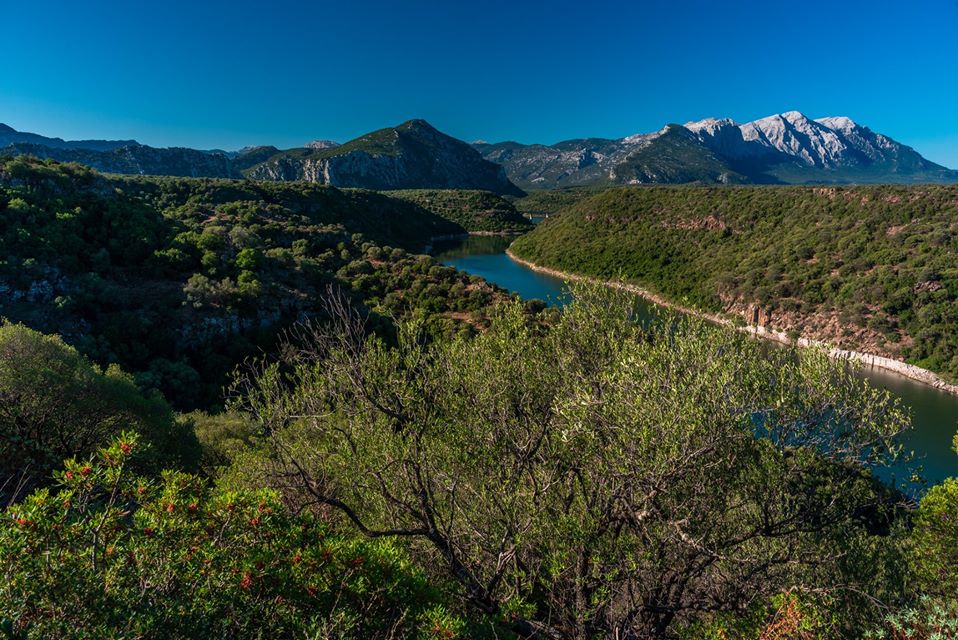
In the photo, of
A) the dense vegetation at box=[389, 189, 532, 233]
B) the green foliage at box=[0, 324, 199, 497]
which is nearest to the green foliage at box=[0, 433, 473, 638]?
the green foliage at box=[0, 324, 199, 497]

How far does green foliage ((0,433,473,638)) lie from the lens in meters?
4.10

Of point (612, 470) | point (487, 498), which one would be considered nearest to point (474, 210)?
point (487, 498)

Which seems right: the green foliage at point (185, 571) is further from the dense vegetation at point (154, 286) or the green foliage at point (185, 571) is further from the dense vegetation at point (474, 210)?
the dense vegetation at point (474, 210)

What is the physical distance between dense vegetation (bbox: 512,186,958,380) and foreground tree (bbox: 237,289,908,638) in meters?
27.2

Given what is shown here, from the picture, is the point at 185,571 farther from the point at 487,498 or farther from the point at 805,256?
the point at 805,256

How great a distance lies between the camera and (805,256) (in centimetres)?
6412

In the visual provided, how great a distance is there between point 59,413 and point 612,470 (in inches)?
680

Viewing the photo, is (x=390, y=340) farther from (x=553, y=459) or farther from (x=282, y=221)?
(x=282, y=221)

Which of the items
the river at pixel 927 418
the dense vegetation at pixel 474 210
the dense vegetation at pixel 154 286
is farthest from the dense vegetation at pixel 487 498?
the dense vegetation at pixel 474 210

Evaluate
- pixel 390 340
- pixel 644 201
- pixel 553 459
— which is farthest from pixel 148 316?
pixel 644 201

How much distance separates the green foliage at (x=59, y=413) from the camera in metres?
12.8

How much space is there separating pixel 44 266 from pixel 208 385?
515 inches

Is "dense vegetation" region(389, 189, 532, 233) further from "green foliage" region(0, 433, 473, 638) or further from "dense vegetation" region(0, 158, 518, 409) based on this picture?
"green foliage" region(0, 433, 473, 638)

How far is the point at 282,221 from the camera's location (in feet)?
246
